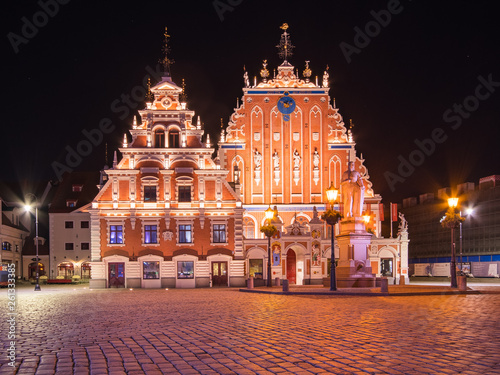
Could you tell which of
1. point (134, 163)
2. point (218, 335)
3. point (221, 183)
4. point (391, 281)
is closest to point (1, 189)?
point (134, 163)

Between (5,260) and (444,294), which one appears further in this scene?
(5,260)

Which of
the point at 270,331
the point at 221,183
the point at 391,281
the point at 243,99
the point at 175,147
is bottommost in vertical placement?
the point at 391,281

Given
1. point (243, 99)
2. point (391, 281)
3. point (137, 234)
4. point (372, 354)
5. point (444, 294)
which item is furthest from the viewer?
point (243, 99)

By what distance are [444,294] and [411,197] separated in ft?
228

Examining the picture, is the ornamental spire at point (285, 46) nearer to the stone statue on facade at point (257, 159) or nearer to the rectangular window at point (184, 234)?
the stone statue on facade at point (257, 159)

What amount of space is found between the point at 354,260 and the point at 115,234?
837 inches

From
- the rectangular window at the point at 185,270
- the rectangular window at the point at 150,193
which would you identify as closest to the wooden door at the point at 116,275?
the rectangular window at the point at 185,270

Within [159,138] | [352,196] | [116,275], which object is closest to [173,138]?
[159,138]

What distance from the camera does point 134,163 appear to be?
4744cm

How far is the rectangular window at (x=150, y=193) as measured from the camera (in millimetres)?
47250

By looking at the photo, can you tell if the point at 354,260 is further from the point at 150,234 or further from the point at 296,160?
the point at 296,160

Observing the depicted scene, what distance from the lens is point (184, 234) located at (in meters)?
47.2

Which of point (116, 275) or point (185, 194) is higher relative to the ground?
point (185, 194)

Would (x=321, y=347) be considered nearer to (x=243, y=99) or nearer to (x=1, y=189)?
(x=243, y=99)
